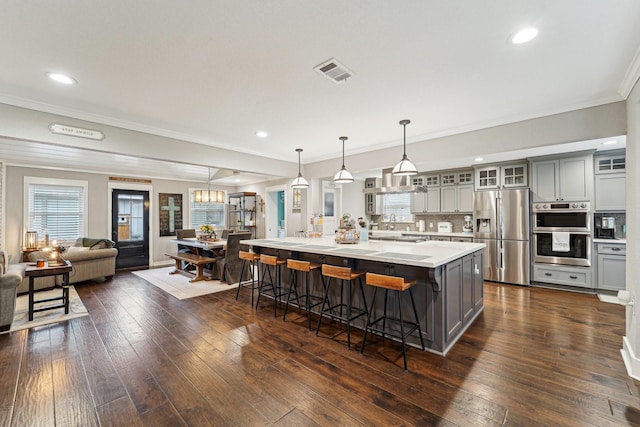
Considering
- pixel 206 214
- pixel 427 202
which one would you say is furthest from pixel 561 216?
pixel 206 214

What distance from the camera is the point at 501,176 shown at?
559 cm

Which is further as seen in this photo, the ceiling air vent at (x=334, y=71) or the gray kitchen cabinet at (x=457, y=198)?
the gray kitchen cabinet at (x=457, y=198)

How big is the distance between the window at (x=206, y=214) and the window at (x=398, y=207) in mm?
5231

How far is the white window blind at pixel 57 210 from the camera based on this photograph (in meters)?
5.90

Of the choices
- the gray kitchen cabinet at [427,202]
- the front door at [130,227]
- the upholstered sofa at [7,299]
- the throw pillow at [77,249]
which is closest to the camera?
the upholstered sofa at [7,299]

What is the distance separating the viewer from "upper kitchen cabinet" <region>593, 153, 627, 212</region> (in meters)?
4.63

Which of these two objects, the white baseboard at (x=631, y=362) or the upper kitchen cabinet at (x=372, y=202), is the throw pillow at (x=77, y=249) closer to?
the upper kitchen cabinet at (x=372, y=202)

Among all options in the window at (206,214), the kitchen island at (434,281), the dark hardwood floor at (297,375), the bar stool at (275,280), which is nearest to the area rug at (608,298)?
the dark hardwood floor at (297,375)

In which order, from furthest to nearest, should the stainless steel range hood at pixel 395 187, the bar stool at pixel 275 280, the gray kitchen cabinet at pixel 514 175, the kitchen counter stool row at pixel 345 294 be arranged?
the gray kitchen cabinet at pixel 514 175 → the stainless steel range hood at pixel 395 187 → the bar stool at pixel 275 280 → the kitchen counter stool row at pixel 345 294

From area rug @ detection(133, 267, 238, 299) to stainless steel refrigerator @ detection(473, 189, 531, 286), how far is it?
200 inches

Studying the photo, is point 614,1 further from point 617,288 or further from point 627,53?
point 617,288

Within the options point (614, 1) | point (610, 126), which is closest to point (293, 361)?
point (614, 1)

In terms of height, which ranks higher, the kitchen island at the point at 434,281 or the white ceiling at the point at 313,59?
the white ceiling at the point at 313,59

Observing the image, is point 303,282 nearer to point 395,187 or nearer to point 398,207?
point 395,187
